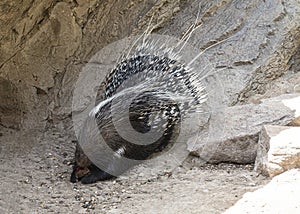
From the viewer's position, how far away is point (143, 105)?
3.21 metres

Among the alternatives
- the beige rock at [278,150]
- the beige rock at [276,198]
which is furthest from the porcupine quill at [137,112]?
the beige rock at [276,198]

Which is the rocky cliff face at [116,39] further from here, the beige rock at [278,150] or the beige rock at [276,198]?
the beige rock at [276,198]

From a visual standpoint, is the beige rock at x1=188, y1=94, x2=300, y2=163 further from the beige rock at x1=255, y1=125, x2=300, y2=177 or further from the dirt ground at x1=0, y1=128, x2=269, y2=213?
the beige rock at x1=255, y1=125, x2=300, y2=177

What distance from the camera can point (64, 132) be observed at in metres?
3.57

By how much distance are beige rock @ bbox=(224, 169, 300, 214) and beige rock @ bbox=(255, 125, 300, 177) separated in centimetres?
8

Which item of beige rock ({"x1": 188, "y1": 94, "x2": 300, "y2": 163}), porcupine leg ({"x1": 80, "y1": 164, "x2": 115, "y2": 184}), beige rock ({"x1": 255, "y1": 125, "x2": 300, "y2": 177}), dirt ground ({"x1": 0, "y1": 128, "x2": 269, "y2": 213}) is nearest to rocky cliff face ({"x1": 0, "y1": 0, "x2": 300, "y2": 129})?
dirt ground ({"x1": 0, "y1": 128, "x2": 269, "y2": 213})

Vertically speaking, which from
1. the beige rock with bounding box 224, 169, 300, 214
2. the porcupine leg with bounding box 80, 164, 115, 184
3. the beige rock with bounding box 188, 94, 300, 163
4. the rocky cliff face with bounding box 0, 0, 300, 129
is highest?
the rocky cliff face with bounding box 0, 0, 300, 129

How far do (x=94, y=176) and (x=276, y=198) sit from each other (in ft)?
4.08

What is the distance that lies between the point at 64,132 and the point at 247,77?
150 centimetres

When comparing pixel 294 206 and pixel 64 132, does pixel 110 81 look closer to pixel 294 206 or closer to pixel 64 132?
pixel 64 132

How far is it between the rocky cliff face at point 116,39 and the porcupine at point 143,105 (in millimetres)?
408

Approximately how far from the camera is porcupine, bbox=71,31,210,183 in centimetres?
302

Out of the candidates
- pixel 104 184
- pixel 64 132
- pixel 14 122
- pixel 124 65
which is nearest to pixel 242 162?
pixel 104 184

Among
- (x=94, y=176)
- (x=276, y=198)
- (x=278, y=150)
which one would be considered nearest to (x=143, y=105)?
(x=94, y=176)
